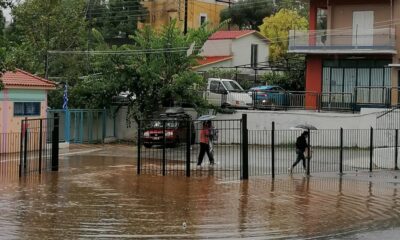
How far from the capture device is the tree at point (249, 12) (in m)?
68.7

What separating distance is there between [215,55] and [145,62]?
68.3 ft

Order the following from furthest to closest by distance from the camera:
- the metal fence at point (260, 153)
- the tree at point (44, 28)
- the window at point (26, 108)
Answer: the tree at point (44, 28)
the window at point (26, 108)
the metal fence at point (260, 153)

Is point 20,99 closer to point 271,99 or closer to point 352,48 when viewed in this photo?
point 271,99

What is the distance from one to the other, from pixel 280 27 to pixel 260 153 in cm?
3392

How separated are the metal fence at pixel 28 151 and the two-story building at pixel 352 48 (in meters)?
18.2

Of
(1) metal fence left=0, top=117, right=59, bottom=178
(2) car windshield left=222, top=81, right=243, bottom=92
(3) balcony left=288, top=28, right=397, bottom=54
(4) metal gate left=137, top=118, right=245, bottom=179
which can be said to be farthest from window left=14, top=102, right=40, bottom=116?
(3) balcony left=288, top=28, right=397, bottom=54

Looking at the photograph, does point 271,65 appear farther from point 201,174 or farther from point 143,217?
point 143,217

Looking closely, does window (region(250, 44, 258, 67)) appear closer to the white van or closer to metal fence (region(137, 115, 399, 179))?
the white van

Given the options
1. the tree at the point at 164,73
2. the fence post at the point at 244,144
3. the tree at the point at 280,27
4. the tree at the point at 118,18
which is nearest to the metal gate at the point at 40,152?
the fence post at the point at 244,144

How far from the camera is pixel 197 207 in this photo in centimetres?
1418

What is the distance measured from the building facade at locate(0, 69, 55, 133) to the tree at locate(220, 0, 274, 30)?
37269 mm

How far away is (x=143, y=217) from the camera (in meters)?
12.8

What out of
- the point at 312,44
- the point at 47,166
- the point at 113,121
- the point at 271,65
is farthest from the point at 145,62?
the point at 271,65

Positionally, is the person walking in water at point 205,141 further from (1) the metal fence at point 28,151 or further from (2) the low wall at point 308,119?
(2) the low wall at point 308,119
